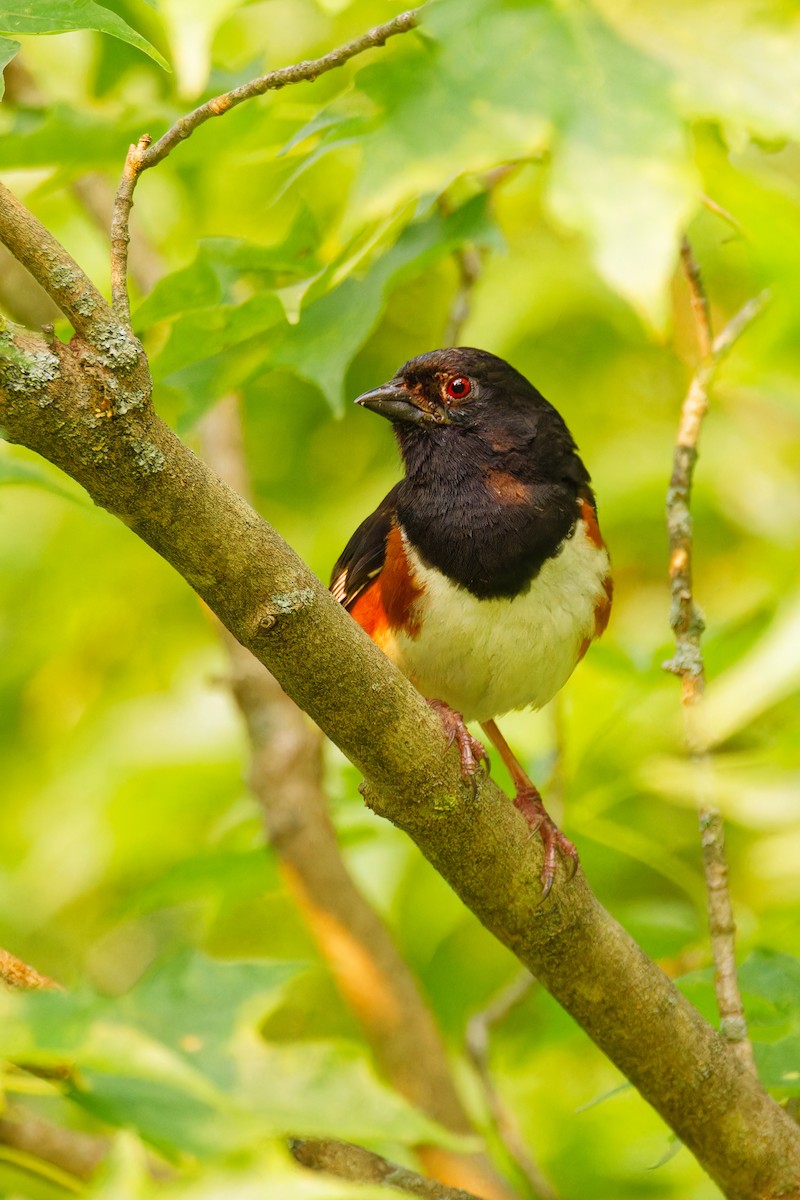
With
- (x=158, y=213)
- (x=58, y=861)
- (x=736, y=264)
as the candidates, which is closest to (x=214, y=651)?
(x=58, y=861)

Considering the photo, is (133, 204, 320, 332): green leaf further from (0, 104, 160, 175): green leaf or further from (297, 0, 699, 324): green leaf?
(297, 0, 699, 324): green leaf

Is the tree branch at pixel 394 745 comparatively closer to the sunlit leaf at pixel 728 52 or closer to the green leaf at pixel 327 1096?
the green leaf at pixel 327 1096

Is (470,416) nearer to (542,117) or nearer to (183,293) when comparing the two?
(183,293)

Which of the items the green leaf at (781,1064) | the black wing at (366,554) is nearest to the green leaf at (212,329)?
the black wing at (366,554)

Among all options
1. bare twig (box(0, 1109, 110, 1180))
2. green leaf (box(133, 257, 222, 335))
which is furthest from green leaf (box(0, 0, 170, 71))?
bare twig (box(0, 1109, 110, 1180))

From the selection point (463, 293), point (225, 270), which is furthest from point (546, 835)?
point (463, 293)

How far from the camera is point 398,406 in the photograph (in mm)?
2898

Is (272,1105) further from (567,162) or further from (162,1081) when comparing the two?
(567,162)

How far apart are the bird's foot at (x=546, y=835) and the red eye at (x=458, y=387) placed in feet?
2.82

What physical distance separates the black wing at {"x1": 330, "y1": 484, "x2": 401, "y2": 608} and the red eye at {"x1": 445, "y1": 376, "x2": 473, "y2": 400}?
23cm

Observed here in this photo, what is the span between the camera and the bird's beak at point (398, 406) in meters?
2.89

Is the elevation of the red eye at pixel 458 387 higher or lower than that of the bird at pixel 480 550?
higher

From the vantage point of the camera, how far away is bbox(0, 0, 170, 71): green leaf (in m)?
1.59

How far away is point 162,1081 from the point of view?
4.24 feet
